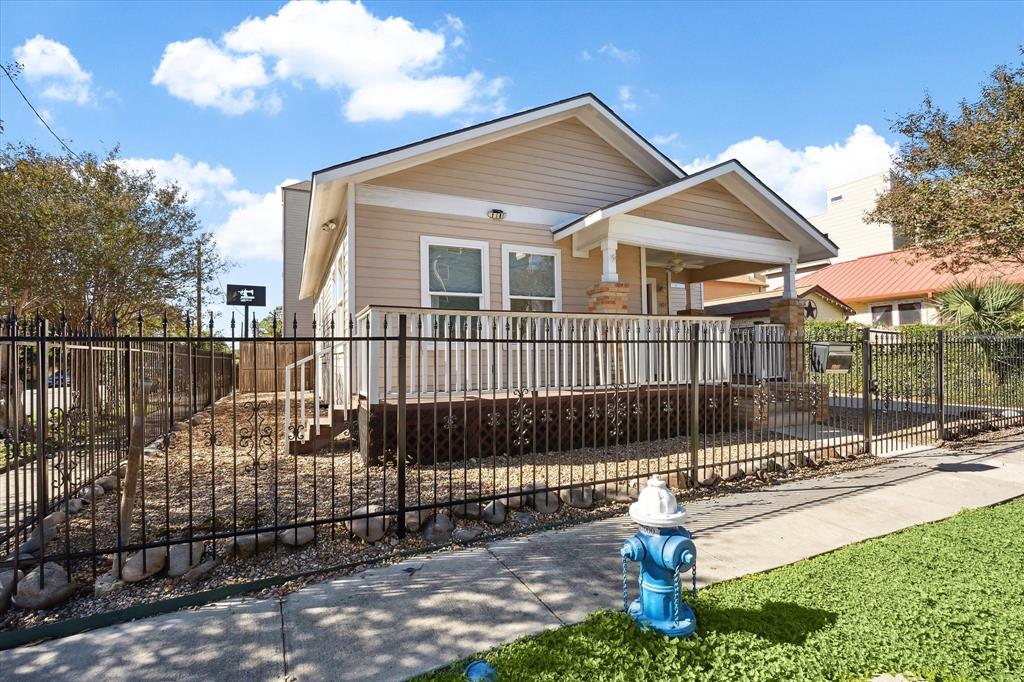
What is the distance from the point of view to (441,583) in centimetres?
366

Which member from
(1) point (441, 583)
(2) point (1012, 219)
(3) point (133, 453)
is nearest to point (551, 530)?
(1) point (441, 583)

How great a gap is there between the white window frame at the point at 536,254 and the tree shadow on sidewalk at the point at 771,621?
20.9 feet

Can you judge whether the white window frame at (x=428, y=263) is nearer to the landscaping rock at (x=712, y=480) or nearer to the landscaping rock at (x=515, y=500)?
the landscaping rock at (x=515, y=500)

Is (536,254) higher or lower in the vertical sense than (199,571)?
higher

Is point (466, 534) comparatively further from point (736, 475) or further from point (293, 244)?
point (293, 244)

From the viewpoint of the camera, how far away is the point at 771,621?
3109mm

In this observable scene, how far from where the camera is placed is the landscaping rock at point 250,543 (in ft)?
12.9

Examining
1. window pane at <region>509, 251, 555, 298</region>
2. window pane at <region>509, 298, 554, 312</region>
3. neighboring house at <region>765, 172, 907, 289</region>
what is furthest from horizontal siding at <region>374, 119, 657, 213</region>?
neighboring house at <region>765, 172, 907, 289</region>

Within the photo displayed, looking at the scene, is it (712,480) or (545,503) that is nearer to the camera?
(545,503)

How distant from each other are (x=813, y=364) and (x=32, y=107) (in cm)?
1463

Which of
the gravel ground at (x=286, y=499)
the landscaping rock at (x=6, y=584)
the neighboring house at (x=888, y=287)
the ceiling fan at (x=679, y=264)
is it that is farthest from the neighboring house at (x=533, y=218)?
the neighboring house at (x=888, y=287)

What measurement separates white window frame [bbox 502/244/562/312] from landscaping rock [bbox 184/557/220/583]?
6.03 m

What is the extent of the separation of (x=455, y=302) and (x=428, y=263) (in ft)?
2.63

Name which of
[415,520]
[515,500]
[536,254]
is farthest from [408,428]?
[536,254]
